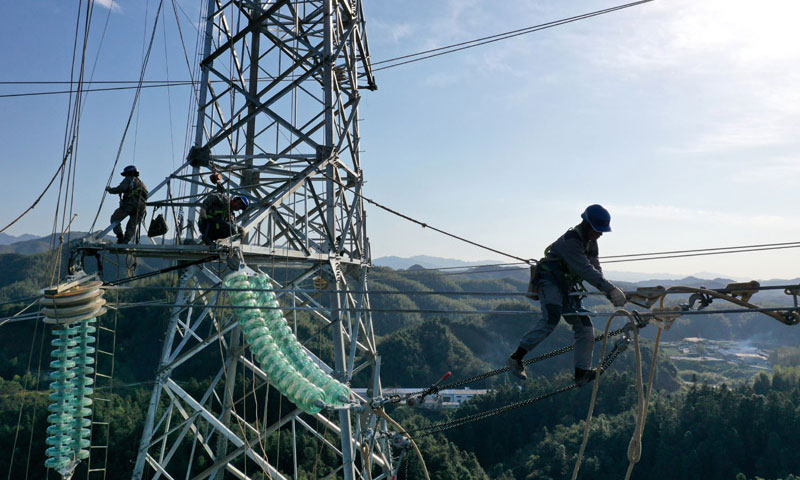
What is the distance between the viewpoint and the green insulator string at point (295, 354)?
7496 mm

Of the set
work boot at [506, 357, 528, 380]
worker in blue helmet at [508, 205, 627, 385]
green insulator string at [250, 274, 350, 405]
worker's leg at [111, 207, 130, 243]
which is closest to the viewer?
worker in blue helmet at [508, 205, 627, 385]

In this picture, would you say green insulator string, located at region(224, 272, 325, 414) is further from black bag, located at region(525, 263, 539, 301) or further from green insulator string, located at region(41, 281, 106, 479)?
black bag, located at region(525, 263, 539, 301)

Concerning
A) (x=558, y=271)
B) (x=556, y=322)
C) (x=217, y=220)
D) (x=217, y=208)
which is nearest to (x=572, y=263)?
(x=558, y=271)

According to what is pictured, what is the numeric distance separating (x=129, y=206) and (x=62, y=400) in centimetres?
364

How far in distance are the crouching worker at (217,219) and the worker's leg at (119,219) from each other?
1.93m

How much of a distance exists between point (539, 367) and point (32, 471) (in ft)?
369

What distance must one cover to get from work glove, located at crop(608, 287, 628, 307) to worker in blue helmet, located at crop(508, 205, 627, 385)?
0.39m

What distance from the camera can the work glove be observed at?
6129mm

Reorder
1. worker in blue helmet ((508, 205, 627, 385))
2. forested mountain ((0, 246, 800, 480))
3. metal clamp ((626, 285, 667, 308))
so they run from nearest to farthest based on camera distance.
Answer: metal clamp ((626, 285, 667, 308)) → worker in blue helmet ((508, 205, 627, 385)) → forested mountain ((0, 246, 800, 480))

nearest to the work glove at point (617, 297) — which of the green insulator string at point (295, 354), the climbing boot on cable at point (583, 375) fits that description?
the climbing boot on cable at point (583, 375)

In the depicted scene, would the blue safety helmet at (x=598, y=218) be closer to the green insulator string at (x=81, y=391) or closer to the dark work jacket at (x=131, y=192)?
the green insulator string at (x=81, y=391)

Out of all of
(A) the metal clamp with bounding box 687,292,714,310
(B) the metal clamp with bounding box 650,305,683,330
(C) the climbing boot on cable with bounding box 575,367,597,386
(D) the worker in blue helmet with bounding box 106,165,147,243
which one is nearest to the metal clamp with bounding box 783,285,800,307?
(A) the metal clamp with bounding box 687,292,714,310

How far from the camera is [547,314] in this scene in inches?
271

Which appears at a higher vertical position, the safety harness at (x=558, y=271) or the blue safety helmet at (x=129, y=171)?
the blue safety helmet at (x=129, y=171)
